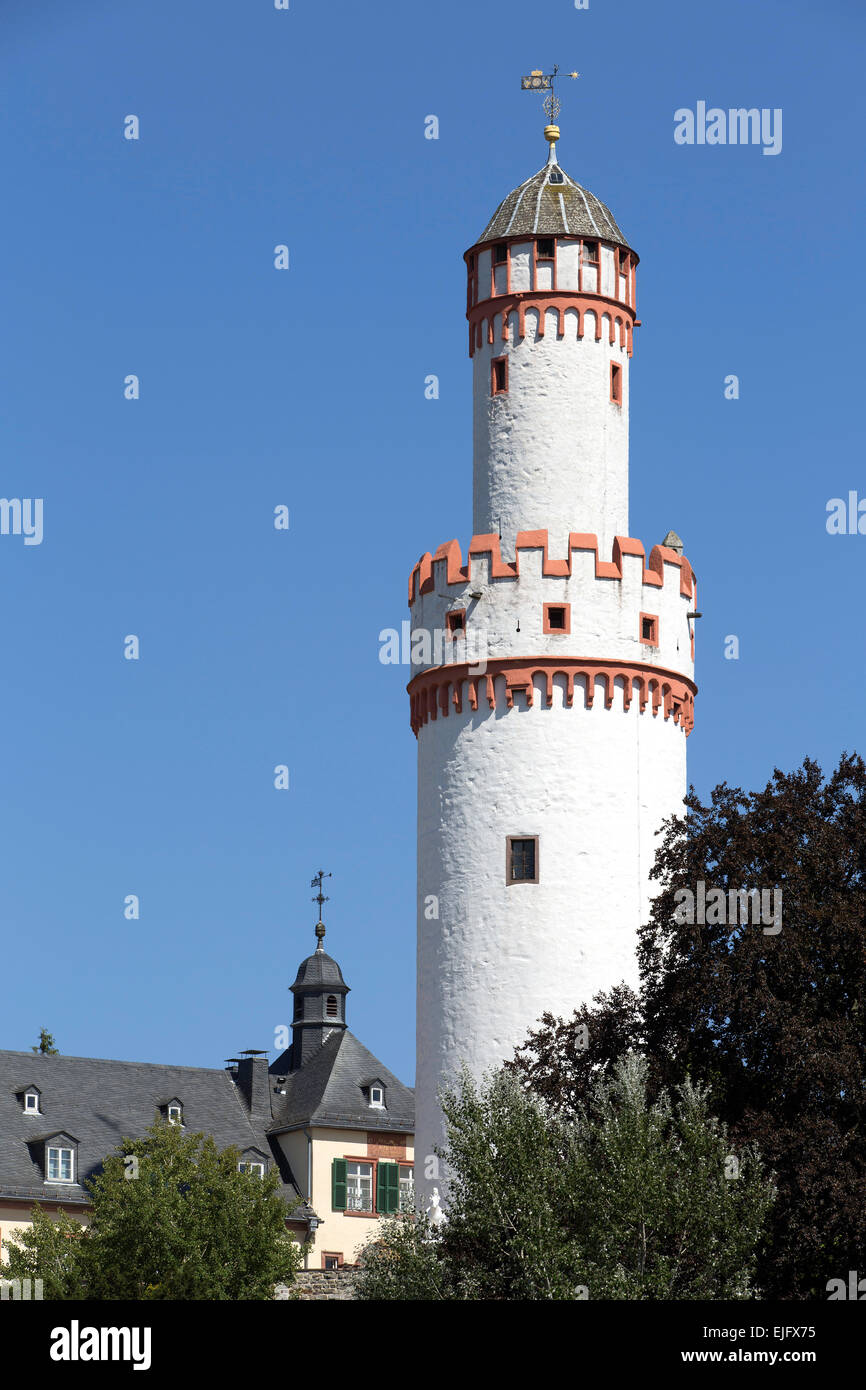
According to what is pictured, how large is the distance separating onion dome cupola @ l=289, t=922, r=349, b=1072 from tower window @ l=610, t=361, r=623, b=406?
133ft

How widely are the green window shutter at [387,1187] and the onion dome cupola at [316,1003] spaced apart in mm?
6769

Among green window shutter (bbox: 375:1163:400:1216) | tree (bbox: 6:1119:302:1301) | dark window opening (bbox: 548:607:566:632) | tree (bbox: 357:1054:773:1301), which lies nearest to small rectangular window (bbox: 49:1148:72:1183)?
green window shutter (bbox: 375:1163:400:1216)

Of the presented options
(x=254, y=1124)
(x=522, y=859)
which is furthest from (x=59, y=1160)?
(x=522, y=859)

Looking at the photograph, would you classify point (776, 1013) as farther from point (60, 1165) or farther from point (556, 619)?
point (60, 1165)

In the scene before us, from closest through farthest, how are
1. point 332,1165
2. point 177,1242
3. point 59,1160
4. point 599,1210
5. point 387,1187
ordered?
point 599,1210 → point 177,1242 → point 59,1160 → point 332,1165 → point 387,1187

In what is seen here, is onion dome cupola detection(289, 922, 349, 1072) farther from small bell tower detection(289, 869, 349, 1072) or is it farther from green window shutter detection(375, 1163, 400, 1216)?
green window shutter detection(375, 1163, 400, 1216)

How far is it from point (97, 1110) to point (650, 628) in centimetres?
3709

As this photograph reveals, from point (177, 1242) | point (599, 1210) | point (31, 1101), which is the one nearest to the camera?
point (599, 1210)

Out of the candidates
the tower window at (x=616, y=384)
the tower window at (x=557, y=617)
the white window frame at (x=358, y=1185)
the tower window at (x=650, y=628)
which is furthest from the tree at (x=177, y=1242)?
the white window frame at (x=358, y=1185)

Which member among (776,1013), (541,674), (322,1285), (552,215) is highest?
(552,215)

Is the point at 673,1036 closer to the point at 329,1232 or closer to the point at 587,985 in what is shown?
the point at 587,985

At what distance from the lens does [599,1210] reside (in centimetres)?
3816

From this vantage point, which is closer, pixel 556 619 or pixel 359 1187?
pixel 556 619
